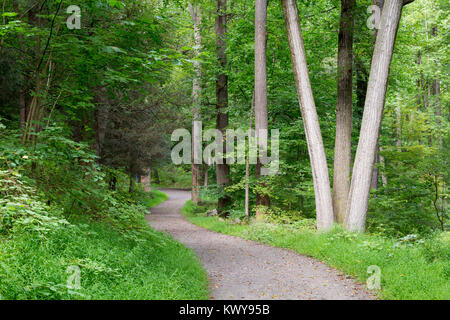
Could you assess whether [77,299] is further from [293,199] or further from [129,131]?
[129,131]

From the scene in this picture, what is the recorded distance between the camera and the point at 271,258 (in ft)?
25.3

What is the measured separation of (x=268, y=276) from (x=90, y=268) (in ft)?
10.9

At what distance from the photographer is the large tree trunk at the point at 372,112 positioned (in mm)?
7809

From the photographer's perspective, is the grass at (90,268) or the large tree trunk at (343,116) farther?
the large tree trunk at (343,116)

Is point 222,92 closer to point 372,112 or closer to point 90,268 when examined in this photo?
point 372,112

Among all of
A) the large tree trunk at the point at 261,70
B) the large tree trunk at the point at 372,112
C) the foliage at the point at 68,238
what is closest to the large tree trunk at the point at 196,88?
the large tree trunk at the point at 261,70

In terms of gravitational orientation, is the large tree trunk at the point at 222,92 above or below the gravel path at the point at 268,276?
above

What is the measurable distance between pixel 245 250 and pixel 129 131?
11.9 metres

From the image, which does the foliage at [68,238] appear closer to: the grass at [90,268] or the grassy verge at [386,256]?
the grass at [90,268]

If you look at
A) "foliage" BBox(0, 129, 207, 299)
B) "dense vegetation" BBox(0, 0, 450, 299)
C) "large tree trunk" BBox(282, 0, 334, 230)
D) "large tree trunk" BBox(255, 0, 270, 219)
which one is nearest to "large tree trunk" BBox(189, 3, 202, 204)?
"dense vegetation" BBox(0, 0, 450, 299)

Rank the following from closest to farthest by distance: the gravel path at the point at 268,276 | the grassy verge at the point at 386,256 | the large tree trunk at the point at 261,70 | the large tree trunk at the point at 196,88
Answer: the grassy verge at the point at 386,256
the gravel path at the point at 268,276
the large tree trunk at the point at 261,70
the large tree trunk at the point at 196,88

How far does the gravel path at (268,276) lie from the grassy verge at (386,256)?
0.93 ft

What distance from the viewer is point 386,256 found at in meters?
6.05
